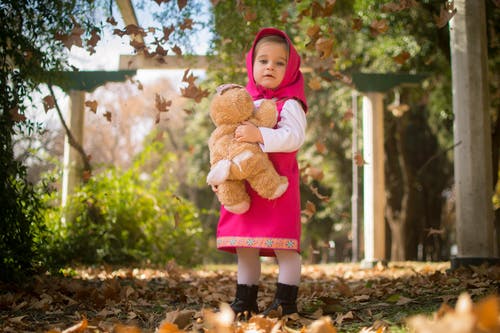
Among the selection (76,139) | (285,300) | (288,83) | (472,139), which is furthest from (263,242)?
(76,139)

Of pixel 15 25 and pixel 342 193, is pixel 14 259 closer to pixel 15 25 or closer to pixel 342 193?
pixel 15 25

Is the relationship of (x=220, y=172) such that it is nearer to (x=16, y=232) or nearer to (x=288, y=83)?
(x=288, y=83)

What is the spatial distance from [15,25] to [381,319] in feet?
10.3

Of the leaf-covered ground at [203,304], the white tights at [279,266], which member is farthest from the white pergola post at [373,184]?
the white tights at [279,266]

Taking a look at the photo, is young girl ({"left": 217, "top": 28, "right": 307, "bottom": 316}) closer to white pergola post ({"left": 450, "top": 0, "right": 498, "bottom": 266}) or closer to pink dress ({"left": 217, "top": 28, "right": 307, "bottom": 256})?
pink dress ({"left": 217, "top": 28, "right": 307, "bottom": 256})

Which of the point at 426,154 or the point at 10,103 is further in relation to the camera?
the point at 426,154

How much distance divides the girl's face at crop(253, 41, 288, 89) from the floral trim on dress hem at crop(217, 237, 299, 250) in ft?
2.78

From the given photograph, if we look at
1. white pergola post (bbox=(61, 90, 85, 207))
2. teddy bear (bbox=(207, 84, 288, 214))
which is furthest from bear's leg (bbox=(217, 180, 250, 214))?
white pergola post (bbox=(61, 90, 85, 207))

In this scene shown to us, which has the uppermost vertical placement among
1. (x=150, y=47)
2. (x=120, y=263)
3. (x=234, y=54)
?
(x=234, y=54)

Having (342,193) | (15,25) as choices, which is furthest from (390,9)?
(342,193)

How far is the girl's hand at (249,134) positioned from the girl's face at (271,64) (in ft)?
1.18

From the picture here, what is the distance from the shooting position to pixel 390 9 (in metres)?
4.03

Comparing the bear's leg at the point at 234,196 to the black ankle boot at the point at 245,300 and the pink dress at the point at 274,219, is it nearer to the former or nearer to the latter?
the pink dress at the point at 274,219

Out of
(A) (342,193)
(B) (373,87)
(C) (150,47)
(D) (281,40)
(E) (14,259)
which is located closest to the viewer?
(D) (281,40)
